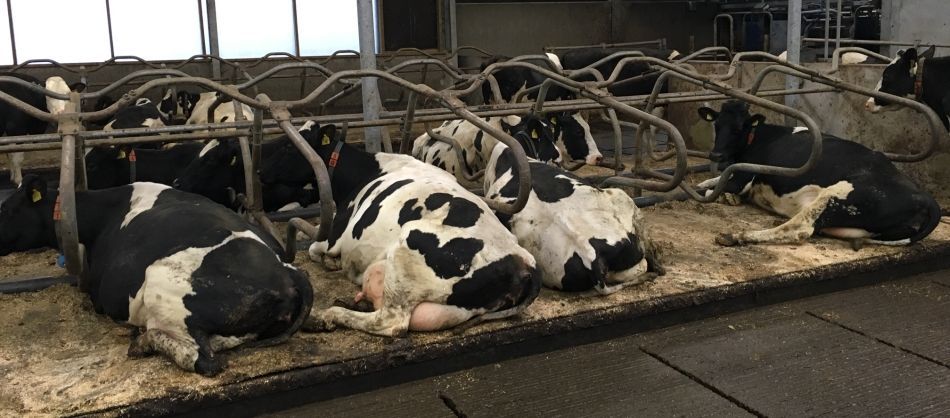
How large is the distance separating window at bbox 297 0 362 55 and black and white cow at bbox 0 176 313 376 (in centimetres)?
1131

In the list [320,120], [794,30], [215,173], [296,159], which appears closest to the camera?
[296,159]

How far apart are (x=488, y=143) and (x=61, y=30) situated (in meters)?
9.43

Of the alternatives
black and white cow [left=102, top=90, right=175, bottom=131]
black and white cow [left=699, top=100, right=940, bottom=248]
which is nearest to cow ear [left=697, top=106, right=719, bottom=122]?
black and white cow [left=699, top=100, right=940, bottom=248]

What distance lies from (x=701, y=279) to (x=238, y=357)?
254 cm

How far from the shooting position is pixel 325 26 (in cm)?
1540

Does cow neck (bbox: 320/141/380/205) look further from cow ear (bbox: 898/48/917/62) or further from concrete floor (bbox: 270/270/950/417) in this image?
cow ear (bbox: 898/48/917/62)

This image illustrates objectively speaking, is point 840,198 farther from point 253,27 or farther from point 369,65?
point 253,27

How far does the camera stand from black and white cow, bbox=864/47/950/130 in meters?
7.07

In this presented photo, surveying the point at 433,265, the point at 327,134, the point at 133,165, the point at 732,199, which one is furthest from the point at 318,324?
the point at 732,199

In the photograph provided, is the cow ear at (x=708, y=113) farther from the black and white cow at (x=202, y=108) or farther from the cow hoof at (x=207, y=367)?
the cow hoof at (x=207, y=367)

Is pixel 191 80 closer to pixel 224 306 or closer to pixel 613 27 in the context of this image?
pixel 224 306

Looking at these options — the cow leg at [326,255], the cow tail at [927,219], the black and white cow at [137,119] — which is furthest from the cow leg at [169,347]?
the black and white cow at [137,119]

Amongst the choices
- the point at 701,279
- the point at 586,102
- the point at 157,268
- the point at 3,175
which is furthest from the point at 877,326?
the point at 3,175

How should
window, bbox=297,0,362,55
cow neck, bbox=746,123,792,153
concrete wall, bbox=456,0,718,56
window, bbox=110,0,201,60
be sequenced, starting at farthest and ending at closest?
1. concrete wall, bbox=456,0,718,56
2. window, bbox=297,0,362,55
3. window, bbox=110,0,201,60
4. cow neck, bbox=746,123,792,153
